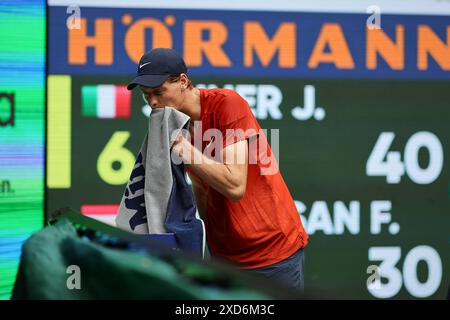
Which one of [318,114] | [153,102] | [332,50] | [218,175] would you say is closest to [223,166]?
[218,175]

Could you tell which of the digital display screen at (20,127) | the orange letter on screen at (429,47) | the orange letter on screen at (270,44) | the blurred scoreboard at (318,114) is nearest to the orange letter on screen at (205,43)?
the blurred scoreboard at (318,114)

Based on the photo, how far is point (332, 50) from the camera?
425 cm

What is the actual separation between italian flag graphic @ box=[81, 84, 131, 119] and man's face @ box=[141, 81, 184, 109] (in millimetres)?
1517

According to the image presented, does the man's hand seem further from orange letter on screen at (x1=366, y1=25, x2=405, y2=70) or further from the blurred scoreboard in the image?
orange letter on screen at (x1=366, y1=25, x2=405, y2=70)

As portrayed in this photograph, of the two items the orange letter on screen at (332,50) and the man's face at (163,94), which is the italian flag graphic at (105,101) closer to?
the orange letter on screen at (332,50)

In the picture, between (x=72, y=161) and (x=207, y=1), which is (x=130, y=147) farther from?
(x=207, y=1)

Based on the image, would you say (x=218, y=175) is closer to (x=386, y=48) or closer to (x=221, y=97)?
(x=221, y=97)

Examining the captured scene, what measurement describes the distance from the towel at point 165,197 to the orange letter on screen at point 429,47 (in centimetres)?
236

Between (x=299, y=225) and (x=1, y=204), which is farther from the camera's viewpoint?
(x=1, y=204)

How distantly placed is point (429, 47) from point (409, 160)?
70cm

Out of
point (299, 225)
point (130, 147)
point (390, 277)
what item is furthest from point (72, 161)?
point (390, 277)

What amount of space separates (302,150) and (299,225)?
1.42 meters

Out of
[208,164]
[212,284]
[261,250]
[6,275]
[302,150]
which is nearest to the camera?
[212,284]

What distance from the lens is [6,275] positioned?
3.96 metres
